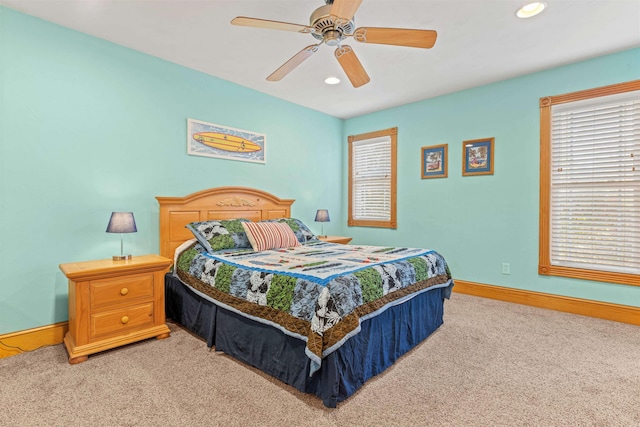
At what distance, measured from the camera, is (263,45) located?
9.23 feet

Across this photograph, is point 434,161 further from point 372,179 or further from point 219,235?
point 219,235

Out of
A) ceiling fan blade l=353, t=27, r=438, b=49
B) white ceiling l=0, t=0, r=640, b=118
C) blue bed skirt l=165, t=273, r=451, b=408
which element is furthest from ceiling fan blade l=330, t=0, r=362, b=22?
blue bed skirt l=165, t=273, r=451, b=408

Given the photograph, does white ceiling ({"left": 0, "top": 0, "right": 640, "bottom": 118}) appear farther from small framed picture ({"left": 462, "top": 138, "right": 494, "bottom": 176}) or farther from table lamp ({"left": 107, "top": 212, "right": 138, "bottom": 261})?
table lamp ({"left": 107, "top": 212, "right": 138, "bottom": 261})

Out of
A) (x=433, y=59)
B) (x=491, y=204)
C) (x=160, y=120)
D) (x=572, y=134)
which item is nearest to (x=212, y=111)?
(x=160, y=120)

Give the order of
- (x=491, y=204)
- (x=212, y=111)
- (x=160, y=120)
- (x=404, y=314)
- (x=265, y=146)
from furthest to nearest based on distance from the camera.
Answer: (x=265, y=146)
(x=491, y=204)
(x=212, y=111)
(x=160, y=120)
(x=404, y=314)

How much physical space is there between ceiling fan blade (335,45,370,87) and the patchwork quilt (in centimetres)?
145

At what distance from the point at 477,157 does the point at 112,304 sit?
4034 millimetres

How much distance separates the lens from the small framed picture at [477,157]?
3.77 m

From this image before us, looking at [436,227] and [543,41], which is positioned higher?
[543,41]

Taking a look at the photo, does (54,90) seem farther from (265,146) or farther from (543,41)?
(543,41)

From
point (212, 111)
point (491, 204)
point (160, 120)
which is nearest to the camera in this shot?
point (160, 120)

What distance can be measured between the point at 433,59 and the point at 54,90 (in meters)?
3.34

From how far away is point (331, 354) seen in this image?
1700mm

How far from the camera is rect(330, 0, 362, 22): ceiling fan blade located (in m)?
1.65
